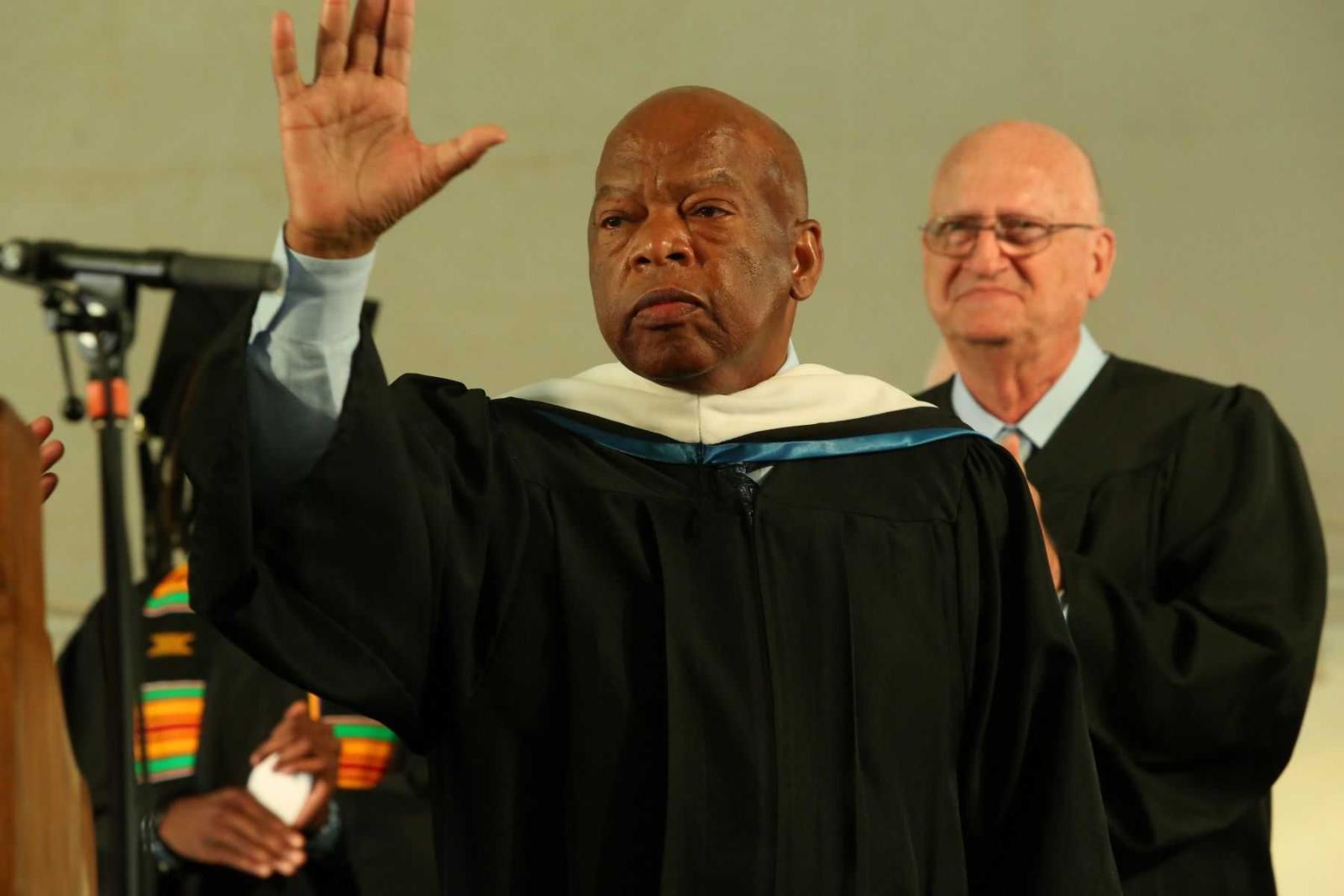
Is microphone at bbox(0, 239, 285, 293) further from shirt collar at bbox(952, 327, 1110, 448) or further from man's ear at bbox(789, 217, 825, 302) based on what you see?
shirt collar at bbox(952, 327, 1110, 448)

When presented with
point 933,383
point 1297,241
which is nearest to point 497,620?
point 933,383

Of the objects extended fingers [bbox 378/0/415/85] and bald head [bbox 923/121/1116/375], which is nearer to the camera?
extended fingers [bbox 378/0/415/85]

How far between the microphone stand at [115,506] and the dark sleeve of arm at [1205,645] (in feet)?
7.08

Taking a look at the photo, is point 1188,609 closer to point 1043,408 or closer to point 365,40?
point 1043,408

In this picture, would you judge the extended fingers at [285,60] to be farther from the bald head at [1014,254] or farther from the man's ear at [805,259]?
the bald head at [1014,254]

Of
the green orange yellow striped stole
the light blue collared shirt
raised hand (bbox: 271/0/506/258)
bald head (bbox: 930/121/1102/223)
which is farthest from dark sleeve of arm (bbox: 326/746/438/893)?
raised hand (bbox: 271/0/506/258)

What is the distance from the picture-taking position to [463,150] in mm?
2205

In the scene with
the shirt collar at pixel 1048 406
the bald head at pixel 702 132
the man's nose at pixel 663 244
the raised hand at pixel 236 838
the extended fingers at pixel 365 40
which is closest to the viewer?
the extended fingers at pixel 365 40

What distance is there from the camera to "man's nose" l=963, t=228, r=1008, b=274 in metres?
4.27

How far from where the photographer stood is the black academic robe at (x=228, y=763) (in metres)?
4.38

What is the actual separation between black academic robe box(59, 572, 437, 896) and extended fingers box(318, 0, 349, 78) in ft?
8.11

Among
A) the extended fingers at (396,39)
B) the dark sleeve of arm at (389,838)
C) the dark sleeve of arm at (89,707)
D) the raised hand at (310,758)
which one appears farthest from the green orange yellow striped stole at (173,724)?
the extended fingers at (396,39)

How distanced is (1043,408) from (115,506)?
2.83 metres

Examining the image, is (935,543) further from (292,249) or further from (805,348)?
(805,348)
